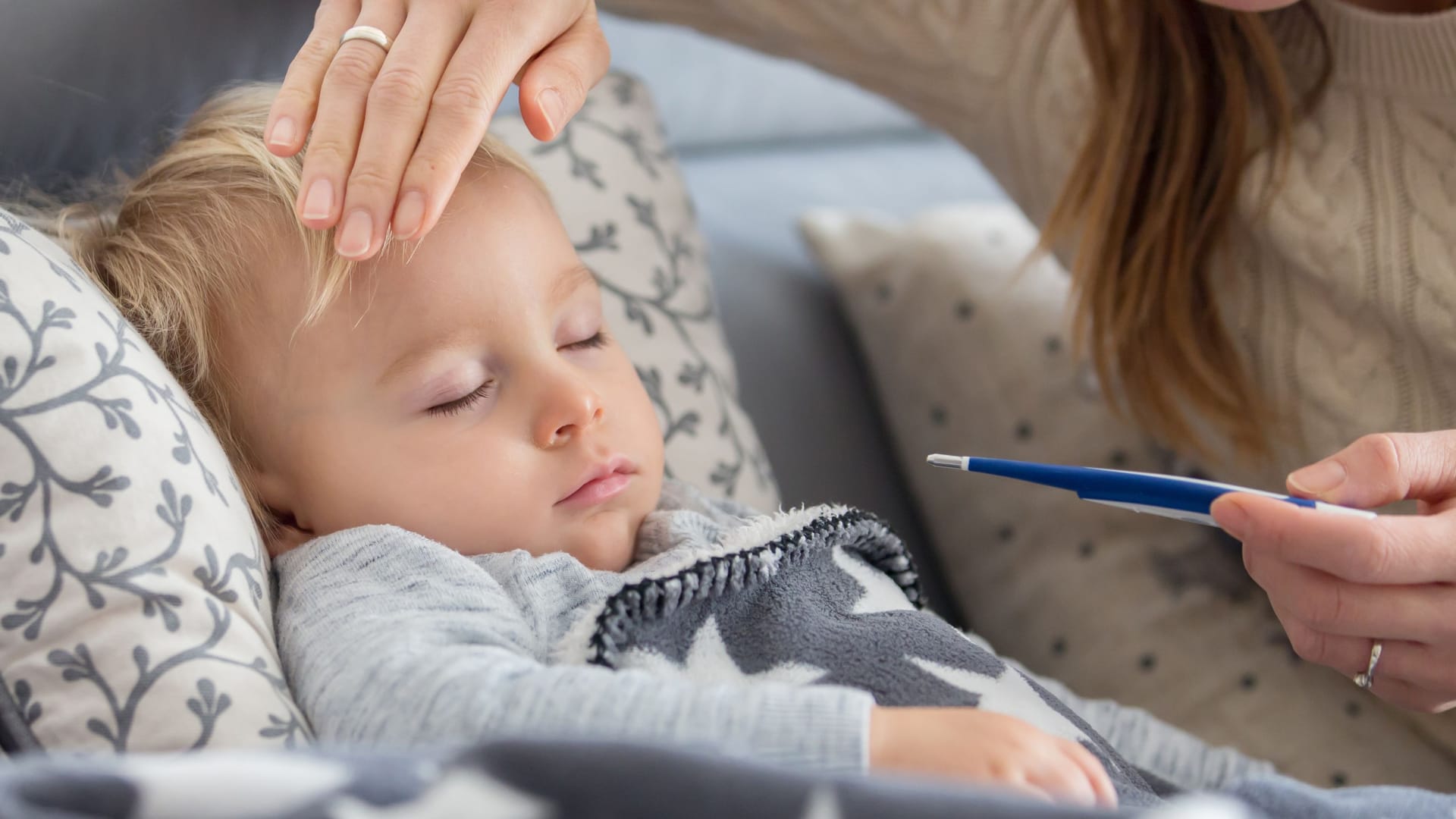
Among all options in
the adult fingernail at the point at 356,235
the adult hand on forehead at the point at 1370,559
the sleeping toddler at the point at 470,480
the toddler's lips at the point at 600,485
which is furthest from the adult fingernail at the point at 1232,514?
the adult fingernail at the point at 356,235

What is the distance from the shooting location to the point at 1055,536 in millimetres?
1192

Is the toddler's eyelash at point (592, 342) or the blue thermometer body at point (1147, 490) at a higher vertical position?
the blue thermometer body at point (1147, 490)

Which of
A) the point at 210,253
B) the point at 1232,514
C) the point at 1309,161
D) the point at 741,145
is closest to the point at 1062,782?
the point at 1232,514

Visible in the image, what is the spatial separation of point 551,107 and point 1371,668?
62 cm

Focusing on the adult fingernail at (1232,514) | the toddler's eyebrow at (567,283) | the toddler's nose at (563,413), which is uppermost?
the toddler's eyebrow at (567,283)

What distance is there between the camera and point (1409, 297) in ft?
3.10

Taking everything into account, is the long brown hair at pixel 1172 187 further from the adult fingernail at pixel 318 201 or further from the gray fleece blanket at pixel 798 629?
the adult fingernail at pixel 318 201

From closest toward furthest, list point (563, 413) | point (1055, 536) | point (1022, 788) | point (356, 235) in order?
point (1022, 788) → point (356, 235) → point (563, 413) → point (1055, 536)

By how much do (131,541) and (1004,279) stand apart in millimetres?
965

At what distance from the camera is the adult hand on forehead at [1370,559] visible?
626mm

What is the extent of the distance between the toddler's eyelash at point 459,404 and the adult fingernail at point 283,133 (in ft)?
0.57

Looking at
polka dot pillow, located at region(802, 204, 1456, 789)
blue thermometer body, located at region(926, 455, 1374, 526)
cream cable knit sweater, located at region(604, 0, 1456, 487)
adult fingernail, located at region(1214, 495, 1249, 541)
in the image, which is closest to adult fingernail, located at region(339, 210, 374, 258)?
blue thermometer body, located at region(926, 455, 1374, 526)

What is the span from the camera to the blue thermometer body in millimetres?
629

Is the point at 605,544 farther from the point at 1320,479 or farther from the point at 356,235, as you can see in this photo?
the point at 1320,479
